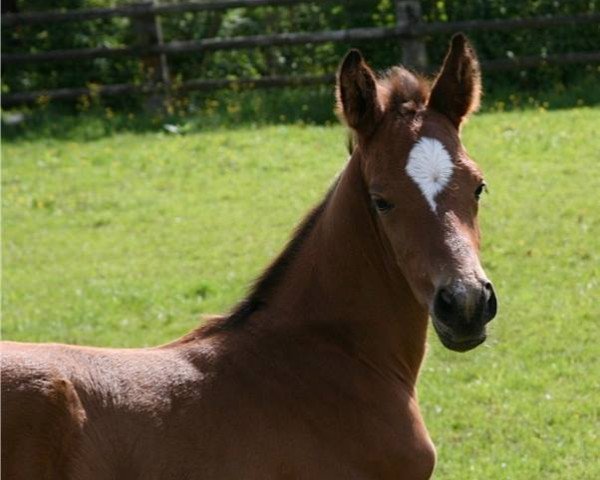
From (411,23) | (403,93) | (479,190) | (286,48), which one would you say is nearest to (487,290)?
(479,190)

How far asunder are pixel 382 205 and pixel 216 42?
12091 mm

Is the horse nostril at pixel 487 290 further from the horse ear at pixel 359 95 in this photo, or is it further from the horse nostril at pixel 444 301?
the horse ear at pixel 359 95

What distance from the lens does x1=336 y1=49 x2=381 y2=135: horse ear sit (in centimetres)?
480

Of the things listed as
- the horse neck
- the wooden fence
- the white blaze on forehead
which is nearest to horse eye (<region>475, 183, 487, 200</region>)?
the white blaze on forehead

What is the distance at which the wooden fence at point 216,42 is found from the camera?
15.6 m

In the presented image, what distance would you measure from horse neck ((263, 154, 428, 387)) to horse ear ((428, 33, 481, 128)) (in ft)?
1.37

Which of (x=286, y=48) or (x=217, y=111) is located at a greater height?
(x=286, y=48)

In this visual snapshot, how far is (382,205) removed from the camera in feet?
15.3

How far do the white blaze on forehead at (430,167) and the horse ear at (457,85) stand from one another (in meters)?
0.33

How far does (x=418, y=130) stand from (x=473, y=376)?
3.38 metres

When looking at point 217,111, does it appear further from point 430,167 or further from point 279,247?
point 430,167

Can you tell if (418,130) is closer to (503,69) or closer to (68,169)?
(68,169)

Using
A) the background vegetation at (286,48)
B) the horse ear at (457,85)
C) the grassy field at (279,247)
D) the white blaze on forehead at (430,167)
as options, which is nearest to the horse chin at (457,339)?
the white blaze on forehead at (430,167)

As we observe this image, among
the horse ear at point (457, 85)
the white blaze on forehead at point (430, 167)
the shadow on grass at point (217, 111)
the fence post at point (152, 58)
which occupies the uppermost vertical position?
the horse ear at point (457, 85)
